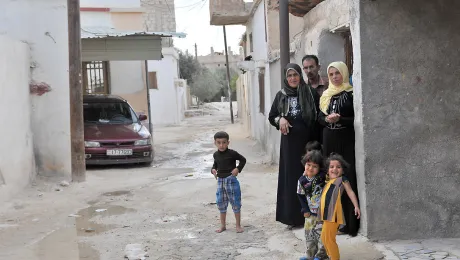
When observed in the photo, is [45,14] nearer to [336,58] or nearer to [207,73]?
[336,58]

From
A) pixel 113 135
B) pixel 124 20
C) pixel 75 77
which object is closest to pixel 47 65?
pixel 75 77

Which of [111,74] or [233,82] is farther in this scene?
[233,82]

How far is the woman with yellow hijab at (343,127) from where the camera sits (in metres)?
4.51

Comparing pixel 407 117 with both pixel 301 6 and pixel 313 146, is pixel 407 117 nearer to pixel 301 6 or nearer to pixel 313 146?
pixel 313 146

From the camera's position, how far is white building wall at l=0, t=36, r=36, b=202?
24.2 ft

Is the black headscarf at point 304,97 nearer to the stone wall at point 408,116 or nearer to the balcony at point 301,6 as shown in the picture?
the stone wall at point 408,116

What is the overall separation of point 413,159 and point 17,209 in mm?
5170

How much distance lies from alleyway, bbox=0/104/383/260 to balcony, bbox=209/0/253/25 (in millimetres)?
6040

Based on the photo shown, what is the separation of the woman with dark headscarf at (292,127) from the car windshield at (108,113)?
7.62m

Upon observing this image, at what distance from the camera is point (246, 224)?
5.77 metres

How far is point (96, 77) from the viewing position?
17.7 m

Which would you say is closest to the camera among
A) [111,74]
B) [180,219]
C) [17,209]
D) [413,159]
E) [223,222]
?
[413,159]

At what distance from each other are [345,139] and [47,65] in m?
6.12

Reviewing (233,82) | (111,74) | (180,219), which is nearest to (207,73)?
(233,82)
